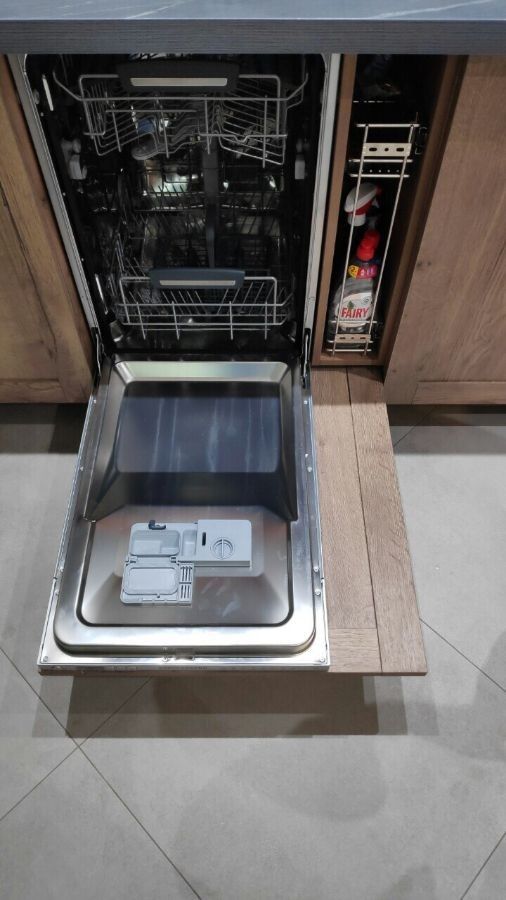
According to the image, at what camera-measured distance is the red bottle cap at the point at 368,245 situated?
1.21 meters

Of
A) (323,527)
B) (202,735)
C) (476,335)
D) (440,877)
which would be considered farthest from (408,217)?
(440,877)

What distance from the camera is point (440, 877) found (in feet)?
3.52

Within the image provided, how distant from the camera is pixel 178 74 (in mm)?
923

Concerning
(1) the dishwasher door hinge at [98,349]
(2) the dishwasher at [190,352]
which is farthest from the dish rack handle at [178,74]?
(1) the dishwasher door hinge at [98,349]

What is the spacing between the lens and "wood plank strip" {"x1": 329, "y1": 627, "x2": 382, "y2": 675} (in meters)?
1.01

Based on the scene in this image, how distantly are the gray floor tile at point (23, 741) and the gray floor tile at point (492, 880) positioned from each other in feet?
2.41

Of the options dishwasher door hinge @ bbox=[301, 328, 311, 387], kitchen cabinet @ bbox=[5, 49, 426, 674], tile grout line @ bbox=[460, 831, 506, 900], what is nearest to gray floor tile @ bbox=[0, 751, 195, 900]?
kitchen cabinet @ bbox=[5, 49, 426, 674]

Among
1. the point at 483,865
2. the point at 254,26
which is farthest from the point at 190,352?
the point at 483,865

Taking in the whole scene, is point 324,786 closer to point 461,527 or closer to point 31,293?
point 461,527

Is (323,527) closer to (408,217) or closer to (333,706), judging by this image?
(333,706)

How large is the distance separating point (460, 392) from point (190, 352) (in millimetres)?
605

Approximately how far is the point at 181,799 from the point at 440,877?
45cm

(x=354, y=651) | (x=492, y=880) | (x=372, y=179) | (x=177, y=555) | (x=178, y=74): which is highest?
(x=178, y=74)

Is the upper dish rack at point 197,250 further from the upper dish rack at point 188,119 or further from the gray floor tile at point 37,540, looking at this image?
the gray floor tile at point 37,540
